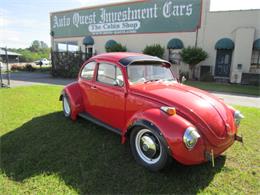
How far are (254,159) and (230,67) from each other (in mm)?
14769

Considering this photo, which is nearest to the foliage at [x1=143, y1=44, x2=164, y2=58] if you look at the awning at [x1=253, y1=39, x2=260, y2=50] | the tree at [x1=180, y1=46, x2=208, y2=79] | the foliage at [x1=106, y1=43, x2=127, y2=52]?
the tree at [x1=180, y1=46, x2=208, y2=79]

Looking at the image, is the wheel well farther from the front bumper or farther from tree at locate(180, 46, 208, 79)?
tree at locate(180, 46, 208, 79)

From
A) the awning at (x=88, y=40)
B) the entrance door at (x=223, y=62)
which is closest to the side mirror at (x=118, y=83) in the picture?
the entrance door at (x=223, y=62)

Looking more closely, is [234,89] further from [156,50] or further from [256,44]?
[156,50]

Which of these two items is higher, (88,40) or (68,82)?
(88,40)

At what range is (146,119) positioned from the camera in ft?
10.5

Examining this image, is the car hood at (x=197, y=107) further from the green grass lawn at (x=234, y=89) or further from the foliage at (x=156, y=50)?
the foliage at (x=156, y=50)

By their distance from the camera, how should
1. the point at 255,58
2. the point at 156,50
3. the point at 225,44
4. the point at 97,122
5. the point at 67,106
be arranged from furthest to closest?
1. the point at 156,50
2. the point at 255,58
3. the point at 225,44
4. the point at 67,106
5. the point at 97,122

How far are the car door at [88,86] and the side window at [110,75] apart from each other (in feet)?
0.87

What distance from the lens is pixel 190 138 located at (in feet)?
9.21

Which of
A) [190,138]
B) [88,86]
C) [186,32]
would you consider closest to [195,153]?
[190,138]

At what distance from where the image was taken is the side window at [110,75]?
159 inches

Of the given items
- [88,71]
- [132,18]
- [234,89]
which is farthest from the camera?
[132,18]

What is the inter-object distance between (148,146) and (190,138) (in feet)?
2.46
